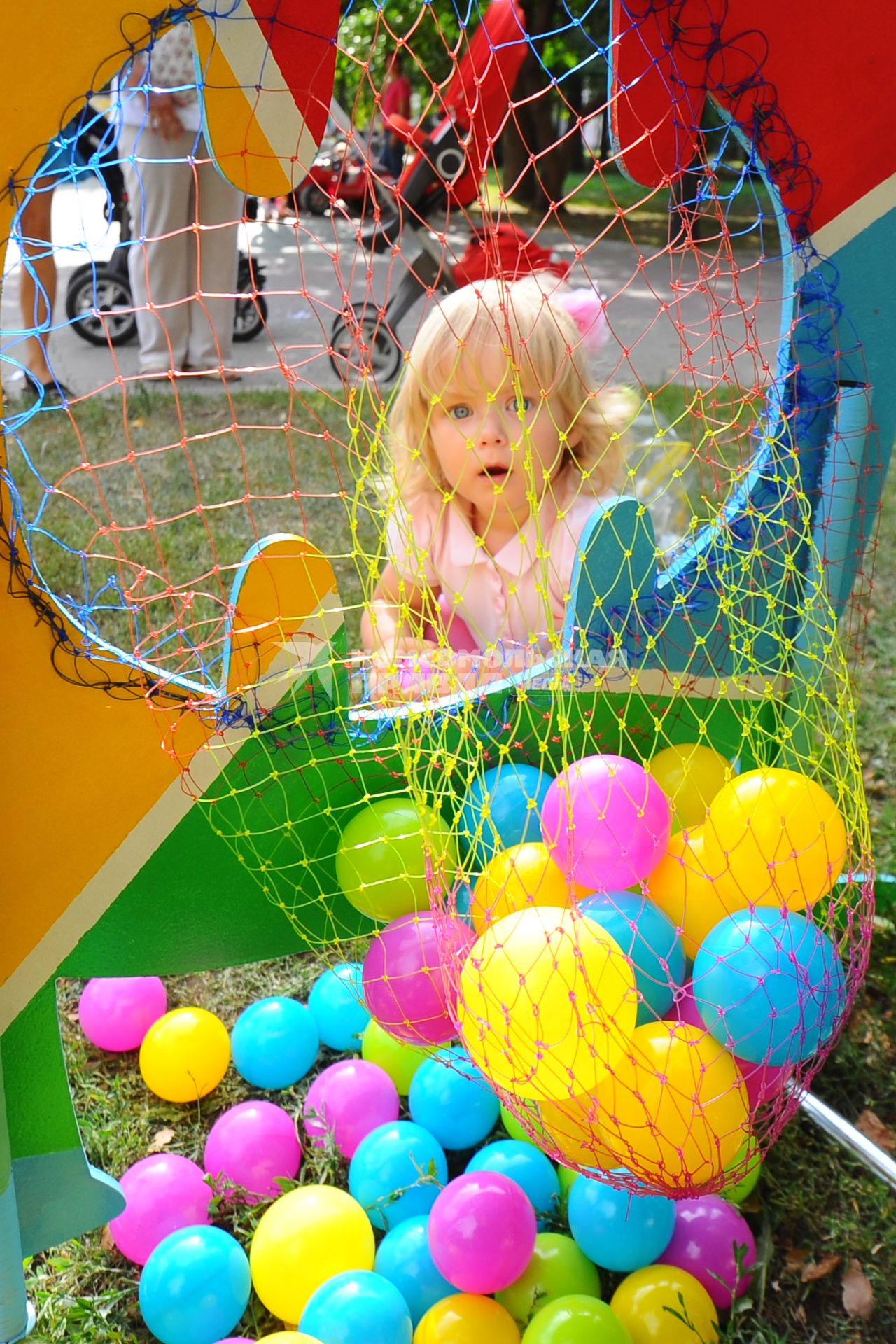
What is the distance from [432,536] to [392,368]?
3.33 m

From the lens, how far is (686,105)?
5.11 feet

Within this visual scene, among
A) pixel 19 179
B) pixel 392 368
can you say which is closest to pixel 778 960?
pixel 19 179

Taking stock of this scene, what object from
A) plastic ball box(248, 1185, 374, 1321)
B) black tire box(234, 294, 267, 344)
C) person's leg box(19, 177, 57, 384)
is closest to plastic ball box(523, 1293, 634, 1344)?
plastic ball box(248, 1185, 374, 1321)

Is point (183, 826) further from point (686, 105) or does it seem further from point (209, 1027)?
point (686, 105)

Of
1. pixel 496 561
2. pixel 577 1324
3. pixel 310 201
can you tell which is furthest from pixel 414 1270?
pixel 310 201

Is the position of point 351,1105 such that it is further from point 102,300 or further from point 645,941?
point 102,300

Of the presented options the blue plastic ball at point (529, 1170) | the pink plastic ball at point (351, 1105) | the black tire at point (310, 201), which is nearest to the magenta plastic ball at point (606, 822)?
the blue plastic ball at point (529, 1170)

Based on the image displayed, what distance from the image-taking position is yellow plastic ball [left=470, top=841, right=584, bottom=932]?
1.47 metres

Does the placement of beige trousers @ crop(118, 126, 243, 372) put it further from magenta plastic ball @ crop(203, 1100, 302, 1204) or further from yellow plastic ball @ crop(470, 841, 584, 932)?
yellow plastic ball @ crop(470, 841, 584, 932)

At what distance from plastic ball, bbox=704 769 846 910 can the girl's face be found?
2.08ft

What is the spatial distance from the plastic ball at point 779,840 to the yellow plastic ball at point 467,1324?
64cm

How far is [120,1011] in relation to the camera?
2.16 meters

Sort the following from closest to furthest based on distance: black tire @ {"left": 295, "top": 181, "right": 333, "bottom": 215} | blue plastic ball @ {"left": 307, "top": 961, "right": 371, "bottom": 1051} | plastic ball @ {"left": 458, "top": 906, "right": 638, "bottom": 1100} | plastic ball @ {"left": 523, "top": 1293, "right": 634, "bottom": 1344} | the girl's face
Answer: plastic ball @ {"left": 458, "top": 906, "right": 638, "bottom": 1100} < plastic ball @ {"left": 523, "top": 1293, "right": 634, "bottom": 1344} < the girl's face < blue plastic ball @ {"left": 307, "top": 961, "right": 371, "bottom": 1051} < black tire @ {"left": 295, "top": 181, "right": 333, "bottom": 215}

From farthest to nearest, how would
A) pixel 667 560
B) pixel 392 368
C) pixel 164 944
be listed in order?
pixel 392 368 < pixel 667 560 < pixel 164 944
